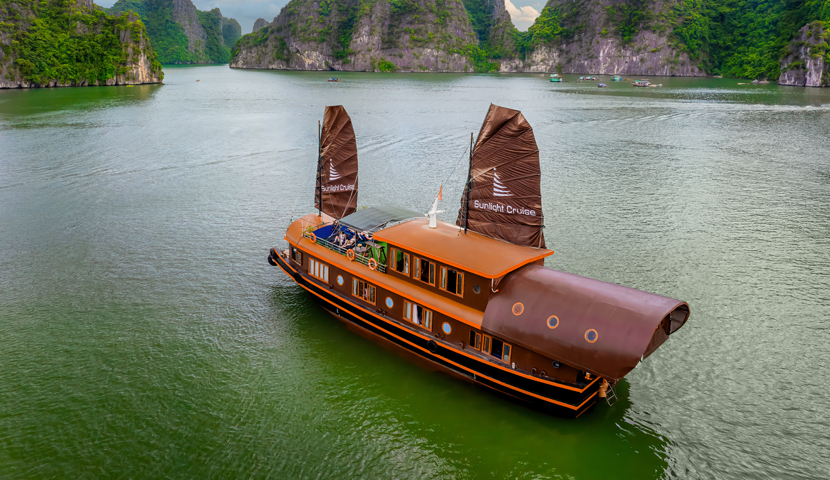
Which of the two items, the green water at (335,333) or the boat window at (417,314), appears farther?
the boat window at (417,314)

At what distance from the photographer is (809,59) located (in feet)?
419

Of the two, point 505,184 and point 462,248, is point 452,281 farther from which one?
point 505,184

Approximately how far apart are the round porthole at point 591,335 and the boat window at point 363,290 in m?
8.43

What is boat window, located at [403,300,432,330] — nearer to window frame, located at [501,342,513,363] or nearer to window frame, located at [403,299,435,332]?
window frame, located at [403,299,435,332]

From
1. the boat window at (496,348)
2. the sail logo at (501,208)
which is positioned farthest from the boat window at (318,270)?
the boat window at (496,348)

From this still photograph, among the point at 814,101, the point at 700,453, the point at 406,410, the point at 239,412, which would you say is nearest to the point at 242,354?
→ the point at 239,412

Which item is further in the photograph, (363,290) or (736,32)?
(736,32)

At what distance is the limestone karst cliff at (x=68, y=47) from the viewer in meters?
112

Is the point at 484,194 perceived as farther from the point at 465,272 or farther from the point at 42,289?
the point at 42,289

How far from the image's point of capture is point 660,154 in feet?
172

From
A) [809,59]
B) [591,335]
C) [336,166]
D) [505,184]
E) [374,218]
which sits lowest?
[591,335]

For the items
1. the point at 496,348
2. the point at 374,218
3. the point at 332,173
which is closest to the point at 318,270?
the point at 374,218

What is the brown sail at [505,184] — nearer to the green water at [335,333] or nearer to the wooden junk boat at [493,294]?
the wooden junk boat at [493,294]

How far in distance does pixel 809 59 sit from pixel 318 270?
15540 cm
